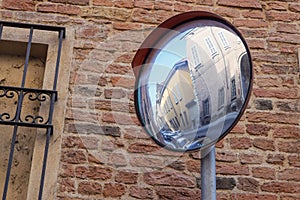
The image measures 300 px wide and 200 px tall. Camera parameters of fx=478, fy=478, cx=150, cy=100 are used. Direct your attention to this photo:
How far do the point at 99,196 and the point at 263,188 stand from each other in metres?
0.98

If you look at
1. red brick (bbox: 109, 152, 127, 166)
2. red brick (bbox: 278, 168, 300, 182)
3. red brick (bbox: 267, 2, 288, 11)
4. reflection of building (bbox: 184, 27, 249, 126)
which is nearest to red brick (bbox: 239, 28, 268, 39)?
red brick (bbox: 267, 2, 288, 11)

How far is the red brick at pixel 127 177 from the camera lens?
9.31ft

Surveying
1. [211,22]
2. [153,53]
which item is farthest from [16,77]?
[211,22]

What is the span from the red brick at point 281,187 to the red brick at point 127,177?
2.53 feet

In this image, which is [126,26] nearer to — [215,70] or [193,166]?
[193,166]

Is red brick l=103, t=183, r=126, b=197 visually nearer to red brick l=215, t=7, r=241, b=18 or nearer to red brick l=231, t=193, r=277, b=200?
red brick l=231, t=193, r=277, b=200

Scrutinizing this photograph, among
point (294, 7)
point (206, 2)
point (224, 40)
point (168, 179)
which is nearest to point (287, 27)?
point (294, 7)

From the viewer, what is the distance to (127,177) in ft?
9.35

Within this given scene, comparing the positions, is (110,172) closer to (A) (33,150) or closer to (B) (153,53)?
(A) (33,150)

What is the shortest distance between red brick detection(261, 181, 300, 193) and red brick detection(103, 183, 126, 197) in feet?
2.77

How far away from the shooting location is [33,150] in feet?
9.67

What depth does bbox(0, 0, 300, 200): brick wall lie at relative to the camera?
2844 mm

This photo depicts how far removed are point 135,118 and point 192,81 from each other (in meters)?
1.21

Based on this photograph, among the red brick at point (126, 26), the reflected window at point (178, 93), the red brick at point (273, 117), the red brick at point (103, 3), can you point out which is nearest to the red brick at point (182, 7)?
the red brick at point (126, 26)
